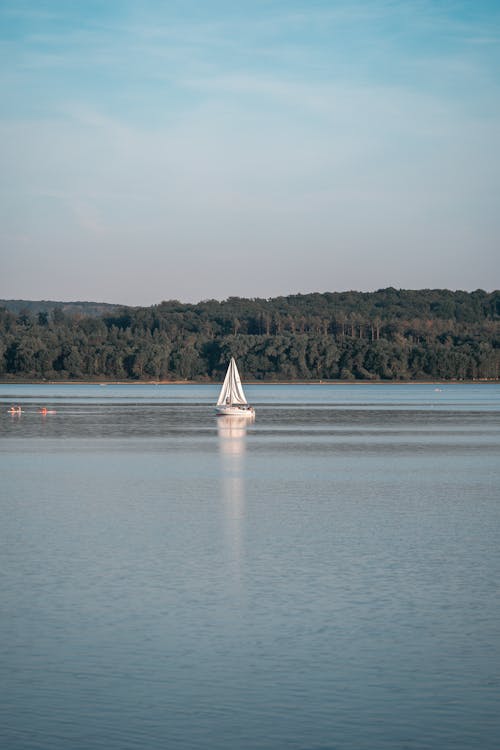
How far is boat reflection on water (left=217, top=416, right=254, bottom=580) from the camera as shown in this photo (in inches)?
953

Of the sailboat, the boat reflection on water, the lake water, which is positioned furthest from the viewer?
the sailboat

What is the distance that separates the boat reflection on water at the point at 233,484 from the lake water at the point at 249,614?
0.17 metres

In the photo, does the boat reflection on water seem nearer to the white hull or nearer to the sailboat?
the white hull

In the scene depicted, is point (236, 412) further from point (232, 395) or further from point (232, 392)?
point (232, 392)

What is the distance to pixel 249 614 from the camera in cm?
1717

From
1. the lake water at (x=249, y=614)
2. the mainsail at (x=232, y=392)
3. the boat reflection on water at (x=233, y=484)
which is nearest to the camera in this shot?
the lake water at (x=249, y=614)

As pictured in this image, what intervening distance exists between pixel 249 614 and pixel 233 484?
21.3 meters

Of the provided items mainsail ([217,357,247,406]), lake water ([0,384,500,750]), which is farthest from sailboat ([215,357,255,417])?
lake water ([0,384,500,750])

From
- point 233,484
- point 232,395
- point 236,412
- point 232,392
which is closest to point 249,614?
point 233,484

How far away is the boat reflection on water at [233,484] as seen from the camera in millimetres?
24219

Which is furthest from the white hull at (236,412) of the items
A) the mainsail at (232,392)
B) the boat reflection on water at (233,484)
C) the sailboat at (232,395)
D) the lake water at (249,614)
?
the lake water at (249,614)

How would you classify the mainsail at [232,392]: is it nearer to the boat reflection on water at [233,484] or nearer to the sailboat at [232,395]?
the sailboat at [232,395]

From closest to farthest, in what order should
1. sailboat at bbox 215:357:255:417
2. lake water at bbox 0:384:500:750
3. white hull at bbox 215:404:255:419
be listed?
lake water at bbox 0:384:500:750 < white hull at bbox 215:404:255:419 < sailboat at bbox 215:357:255:417

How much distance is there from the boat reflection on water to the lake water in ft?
0.57
